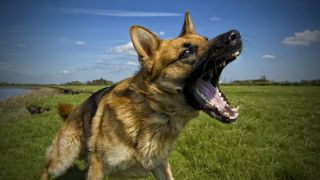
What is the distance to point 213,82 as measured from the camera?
526 cm

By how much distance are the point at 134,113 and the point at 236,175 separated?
274cm

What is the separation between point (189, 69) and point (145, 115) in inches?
42.5

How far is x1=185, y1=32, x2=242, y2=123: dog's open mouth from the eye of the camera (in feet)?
15.4

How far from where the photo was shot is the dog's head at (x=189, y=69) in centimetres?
491

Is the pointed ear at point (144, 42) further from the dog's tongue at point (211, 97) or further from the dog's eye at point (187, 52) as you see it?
the dog's tongue at point (211, 97)

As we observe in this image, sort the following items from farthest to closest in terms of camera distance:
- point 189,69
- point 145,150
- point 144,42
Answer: point 144,42, point 145,150, point 189,69

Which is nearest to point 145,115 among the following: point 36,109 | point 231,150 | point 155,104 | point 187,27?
point 155,104

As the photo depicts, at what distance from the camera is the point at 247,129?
1041 cm

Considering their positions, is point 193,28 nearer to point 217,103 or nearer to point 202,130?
point 217,103

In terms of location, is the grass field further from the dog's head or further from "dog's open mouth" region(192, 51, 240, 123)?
the dog's head

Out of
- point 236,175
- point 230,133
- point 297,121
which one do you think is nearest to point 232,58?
point 236,175

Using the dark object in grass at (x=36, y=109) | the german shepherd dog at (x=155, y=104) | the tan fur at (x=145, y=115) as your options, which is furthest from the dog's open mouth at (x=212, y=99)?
the dark object in grass at (x=36, y=109)

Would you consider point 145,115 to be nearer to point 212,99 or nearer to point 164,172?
point 212,99

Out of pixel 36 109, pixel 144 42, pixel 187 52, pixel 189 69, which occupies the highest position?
pixel 144 42
